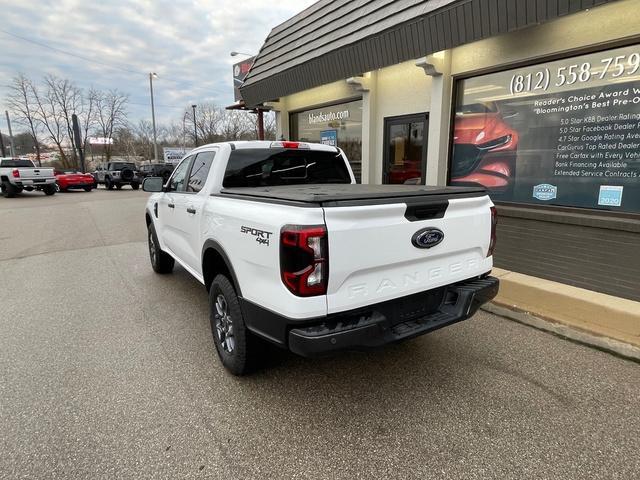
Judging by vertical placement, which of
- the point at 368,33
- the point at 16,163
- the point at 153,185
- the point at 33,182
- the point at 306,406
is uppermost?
the point at 368,33

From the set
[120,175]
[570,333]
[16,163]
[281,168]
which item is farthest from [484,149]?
[120,175]

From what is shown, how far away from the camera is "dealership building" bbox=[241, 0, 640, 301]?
4.40 m

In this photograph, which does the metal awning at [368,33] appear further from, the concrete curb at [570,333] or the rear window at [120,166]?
the rear window at [120,166]

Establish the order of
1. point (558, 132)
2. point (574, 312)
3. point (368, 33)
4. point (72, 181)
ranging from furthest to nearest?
point (72, 181), point (368, 33), point (558, 132), point (574, 312)

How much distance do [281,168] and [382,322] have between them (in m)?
2.29

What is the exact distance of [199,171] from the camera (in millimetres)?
4156

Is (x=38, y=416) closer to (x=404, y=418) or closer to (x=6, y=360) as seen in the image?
(x=6, y=360)

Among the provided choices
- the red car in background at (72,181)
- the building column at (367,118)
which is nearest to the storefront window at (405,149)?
the building column at (367,118)

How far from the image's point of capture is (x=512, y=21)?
444 cm

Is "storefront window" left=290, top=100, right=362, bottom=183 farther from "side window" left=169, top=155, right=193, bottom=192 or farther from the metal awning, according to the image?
"side window" left=169, top=155, right=193, bottom=192

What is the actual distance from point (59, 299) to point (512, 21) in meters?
6.54

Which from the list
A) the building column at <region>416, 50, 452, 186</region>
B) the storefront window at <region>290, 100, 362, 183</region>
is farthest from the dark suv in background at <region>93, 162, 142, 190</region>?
the building column at <region>416, 50, 452, 186</region>

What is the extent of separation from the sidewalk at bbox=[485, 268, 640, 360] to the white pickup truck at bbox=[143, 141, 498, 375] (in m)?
1.48

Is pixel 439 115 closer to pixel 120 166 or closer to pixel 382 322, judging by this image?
pixel 382 322
